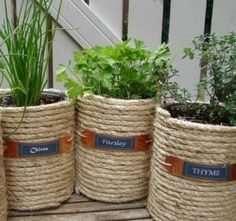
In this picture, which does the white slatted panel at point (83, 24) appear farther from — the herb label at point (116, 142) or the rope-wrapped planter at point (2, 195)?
the rope-wrapped planter at point (2, 195)

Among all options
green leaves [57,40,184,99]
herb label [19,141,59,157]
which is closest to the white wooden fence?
green leaves [57,40,184,99]

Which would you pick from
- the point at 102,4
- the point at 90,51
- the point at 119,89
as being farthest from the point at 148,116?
the point at 102,4

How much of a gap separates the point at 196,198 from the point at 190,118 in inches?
6.6

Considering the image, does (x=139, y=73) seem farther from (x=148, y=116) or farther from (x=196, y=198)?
(x=196, y=198)

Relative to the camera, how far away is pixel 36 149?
2.82ft

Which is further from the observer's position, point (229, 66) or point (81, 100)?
point (81, 100)

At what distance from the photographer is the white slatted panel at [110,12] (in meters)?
1.41

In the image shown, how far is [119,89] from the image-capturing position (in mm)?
909

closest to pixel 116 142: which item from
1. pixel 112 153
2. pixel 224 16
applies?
pixel 112 153

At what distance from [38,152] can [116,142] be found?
0.57 ft

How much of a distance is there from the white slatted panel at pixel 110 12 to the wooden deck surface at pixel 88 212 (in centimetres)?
70

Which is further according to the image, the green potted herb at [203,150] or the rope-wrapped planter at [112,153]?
the rope-wrapped planter at [112,153]

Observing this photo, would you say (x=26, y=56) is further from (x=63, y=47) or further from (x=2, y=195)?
(x=63, y=47)

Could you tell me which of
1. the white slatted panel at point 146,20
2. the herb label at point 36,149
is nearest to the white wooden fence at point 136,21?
the white slatted panel at point 146,20
